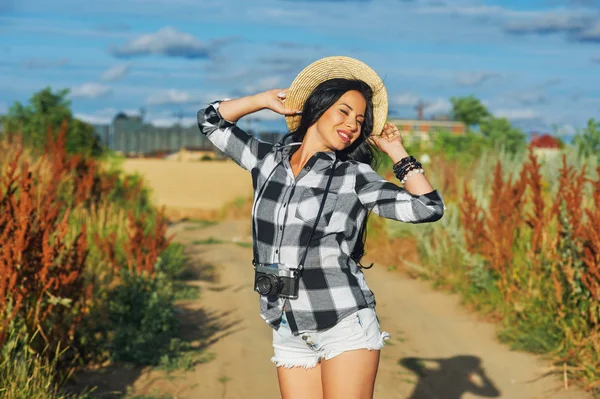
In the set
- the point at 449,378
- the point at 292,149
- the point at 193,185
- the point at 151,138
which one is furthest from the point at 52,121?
the point at 151,138

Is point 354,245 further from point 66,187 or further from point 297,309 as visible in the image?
point 66,187

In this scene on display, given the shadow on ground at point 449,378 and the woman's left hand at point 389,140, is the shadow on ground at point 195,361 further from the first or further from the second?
the woman's left hand at point 389,140

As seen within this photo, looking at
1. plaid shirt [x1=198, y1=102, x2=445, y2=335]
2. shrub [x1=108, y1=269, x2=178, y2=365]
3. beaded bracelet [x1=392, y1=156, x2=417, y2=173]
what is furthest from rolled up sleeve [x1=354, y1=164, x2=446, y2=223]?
shrub [x1=108, y1=269, x2=178, y2=365]

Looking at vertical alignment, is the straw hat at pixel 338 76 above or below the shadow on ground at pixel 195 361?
above

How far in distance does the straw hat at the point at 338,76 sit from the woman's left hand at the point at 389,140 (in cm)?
3

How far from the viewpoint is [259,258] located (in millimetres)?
3508

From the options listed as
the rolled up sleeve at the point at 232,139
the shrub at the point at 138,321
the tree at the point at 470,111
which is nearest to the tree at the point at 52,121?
the shrub at the point at 138,321

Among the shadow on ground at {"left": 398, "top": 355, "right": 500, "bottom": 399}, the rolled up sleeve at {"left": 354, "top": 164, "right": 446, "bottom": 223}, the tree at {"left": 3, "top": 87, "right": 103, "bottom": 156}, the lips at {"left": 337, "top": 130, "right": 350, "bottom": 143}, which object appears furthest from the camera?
the tree at {"left": 3, "top": 87, "right": 103, "bottom": 156}

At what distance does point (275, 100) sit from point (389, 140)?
65 centimetres

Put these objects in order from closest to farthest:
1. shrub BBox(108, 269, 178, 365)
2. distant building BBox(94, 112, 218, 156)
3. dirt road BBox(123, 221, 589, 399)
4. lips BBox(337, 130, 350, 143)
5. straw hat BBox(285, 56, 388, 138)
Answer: lips BBox(337, 130, 350, 143), straw hat BBox(285, 56, 388, 138), dirt road BBox(123, 221, 589, 399), shrub BBox(108, 269, 178, 365), distant building BBox(94, 112, 218, 156)

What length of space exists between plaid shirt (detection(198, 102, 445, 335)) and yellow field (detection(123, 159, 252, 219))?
1843cm

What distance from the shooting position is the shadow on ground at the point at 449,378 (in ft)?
20.5

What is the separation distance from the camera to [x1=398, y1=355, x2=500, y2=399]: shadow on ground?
625 centimetres

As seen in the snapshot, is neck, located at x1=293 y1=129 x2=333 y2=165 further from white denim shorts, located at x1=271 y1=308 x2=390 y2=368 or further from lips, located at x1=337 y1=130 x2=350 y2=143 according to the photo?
white denim shorts, located at x1=271 y1=308 x2=390 y2=368
